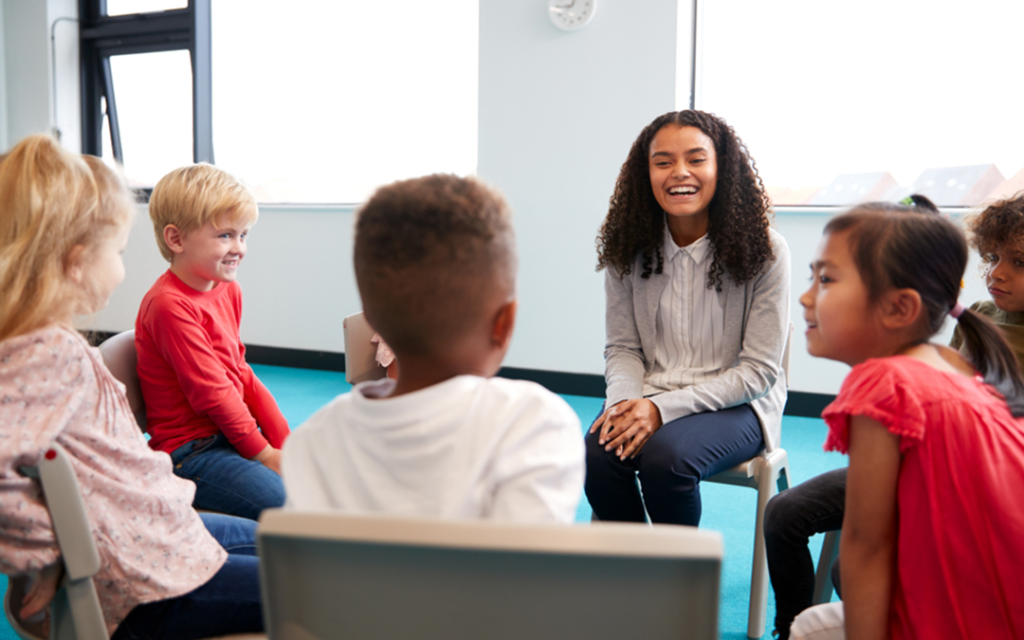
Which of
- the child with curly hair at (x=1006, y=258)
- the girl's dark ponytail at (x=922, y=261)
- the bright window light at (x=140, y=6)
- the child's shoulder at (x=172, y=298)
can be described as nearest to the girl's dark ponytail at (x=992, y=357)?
the girl's dark ponytail at (x=922, y=261)

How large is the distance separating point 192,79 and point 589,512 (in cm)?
416

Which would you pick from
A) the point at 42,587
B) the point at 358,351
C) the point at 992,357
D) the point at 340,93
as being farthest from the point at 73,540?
the point at 340,93

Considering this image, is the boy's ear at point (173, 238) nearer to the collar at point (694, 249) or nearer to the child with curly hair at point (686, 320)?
the child with curly hair at point (686, 320)

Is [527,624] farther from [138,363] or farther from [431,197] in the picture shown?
[138,363]

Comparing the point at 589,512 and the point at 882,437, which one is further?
the point at 589,512

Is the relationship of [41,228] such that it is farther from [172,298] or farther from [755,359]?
[755,359]

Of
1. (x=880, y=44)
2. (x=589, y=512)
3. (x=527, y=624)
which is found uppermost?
(x=880, y=44)

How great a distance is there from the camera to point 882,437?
851 mm

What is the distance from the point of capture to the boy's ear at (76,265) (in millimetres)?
959

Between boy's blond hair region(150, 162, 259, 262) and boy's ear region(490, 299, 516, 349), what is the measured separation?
100 centimetres

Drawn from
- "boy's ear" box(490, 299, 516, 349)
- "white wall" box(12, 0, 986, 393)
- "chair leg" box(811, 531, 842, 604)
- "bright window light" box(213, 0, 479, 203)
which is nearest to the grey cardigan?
"chair leg" box(811, 531, 842, 604)

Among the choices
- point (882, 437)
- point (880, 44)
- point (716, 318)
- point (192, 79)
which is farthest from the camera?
point (192, 79)

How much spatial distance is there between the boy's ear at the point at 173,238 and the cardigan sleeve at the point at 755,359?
42.2 inches

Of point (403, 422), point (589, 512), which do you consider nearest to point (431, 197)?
point (403, 422)
